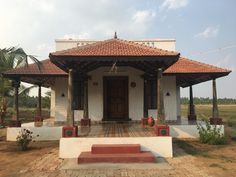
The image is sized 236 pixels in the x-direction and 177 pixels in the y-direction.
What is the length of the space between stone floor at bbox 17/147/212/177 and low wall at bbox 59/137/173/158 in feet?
1.55

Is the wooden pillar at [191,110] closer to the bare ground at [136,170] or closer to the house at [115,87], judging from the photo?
the house at [115,87]

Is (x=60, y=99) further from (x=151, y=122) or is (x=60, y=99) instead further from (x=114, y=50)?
(x=114, y=50)

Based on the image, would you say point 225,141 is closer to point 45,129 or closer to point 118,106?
point 118,106

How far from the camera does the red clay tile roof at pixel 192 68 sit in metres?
14.3

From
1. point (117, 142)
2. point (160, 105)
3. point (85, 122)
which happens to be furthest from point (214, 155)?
point (85, 122)

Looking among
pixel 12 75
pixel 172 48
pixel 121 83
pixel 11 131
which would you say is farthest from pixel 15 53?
pixel 172 48

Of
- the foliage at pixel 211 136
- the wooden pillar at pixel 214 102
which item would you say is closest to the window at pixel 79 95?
the foliage at pixel 211 136

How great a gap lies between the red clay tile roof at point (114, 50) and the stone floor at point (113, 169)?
365 cm

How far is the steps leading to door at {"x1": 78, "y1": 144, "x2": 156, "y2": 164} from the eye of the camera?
28.6 ft

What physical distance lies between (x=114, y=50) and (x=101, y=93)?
5171 millimetres

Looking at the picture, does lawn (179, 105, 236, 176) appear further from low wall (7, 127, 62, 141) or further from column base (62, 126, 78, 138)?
low wall (7, 127, 62, 141)

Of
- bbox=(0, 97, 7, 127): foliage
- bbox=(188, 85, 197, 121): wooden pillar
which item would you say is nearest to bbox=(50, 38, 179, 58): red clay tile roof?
bbox=(188, 85, 197, 121): wooden pillar

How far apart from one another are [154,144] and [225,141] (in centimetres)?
444

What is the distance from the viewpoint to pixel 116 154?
30.0 feet
